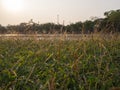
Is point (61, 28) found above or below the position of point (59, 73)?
above

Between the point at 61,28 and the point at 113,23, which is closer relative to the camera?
the point at 61,28

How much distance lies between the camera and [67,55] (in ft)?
20.3

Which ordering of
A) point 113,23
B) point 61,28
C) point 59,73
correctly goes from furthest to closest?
1. point 113,23
2. point 61,28
3. point 59,73

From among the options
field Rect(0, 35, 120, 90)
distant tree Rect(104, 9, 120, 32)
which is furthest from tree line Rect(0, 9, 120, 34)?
field Rect(0, 35, 120, 90)

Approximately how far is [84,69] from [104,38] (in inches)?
165

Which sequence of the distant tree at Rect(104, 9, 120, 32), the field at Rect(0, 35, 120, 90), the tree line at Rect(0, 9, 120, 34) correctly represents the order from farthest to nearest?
the distant tree at Rect(104, 9, 120, 32) → the tree line at Rect(0, 9, 120, 34) → the field at Rect(0, 35, 120, 90)

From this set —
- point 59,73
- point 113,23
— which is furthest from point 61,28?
point 113,23

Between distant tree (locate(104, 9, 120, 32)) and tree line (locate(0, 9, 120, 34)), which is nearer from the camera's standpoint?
tree line (locate(0, 9, 120, 34))

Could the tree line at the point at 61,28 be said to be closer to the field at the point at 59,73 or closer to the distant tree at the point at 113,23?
the distant tree at the point at 113,23

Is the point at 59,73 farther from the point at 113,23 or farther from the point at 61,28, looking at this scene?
the point at 113,23

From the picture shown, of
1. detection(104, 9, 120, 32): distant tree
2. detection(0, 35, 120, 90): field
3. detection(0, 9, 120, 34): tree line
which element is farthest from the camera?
detection(104, 9, 120, 32): distant tree

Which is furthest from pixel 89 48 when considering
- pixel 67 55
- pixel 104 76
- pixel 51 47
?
pixel 104 76

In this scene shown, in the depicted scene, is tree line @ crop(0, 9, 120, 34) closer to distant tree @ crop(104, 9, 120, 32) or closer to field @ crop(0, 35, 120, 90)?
distant tree @ crop(104, 9, 120, 32)

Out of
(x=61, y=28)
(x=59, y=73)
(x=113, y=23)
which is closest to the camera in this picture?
(x=59, y=73)
